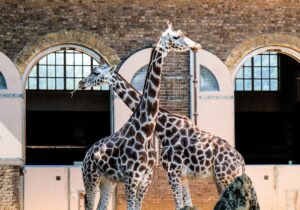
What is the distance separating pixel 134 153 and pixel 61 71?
40.1 feet

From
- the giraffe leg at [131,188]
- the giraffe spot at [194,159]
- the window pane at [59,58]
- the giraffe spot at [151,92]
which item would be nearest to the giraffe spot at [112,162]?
the giraffe leg at [131,188]

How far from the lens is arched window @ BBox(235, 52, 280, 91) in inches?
1091

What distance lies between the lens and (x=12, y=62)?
20203 millimetres

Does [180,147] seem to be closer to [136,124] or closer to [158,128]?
[158,128]

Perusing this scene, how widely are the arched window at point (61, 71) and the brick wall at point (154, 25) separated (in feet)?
21.2

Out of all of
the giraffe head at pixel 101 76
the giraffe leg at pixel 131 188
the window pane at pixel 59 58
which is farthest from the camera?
the window pane at pixel 59 58

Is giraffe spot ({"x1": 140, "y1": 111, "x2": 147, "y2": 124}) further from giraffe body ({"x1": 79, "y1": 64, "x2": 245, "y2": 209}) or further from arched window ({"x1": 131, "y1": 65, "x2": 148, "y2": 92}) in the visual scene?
arched window ({"x1": 131, "y1": 65, "x2": 148, "y2": 92})

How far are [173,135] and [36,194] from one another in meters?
5.07

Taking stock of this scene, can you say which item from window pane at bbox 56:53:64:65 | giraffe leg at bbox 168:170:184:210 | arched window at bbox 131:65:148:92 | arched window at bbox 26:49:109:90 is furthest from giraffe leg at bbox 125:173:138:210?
window pane at bbox 56:53:64:65

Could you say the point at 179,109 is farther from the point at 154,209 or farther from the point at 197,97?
the point at 154,209

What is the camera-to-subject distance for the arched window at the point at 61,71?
26891 mm

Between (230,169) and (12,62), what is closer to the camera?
(230,169)

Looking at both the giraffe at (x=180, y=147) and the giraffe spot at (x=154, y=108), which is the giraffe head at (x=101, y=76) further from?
the giraffe spot at (x=154, y=108)

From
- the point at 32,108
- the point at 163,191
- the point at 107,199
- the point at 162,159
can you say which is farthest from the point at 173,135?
the point at 32,108
